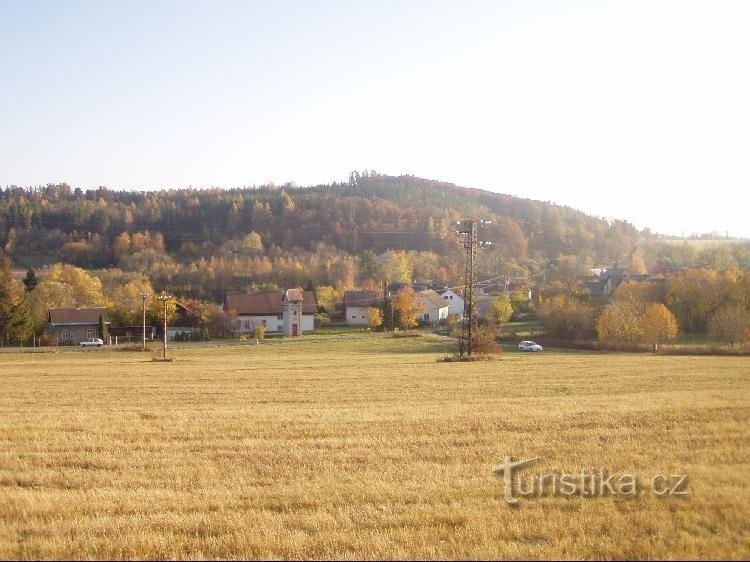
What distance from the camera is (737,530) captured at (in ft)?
18.8

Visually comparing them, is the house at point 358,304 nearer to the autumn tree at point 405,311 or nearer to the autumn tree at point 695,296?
the autumn tree at point 405,311

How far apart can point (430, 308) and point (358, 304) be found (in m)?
10.1

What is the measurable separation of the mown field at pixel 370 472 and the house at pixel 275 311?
5731 cm

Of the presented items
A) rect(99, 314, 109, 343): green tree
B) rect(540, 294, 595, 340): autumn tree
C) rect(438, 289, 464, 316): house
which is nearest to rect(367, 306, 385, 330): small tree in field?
rect(438, 289, 464, 316): house

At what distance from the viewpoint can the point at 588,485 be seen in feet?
27.9

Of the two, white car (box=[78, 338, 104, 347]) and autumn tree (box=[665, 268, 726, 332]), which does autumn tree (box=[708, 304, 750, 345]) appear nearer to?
autumn tree (box=[665, 268, 726, 332])

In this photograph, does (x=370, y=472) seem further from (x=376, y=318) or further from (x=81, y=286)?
(x=81, y=286)

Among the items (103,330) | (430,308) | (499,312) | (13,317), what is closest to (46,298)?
(103,330)

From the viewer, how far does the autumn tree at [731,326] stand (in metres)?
24.2

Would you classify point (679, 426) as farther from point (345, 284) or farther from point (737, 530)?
point (345, 284)

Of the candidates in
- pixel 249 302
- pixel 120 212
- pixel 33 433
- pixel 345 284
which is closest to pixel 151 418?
pixel 33 433

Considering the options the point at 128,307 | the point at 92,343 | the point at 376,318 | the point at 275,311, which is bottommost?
the point at 92,343

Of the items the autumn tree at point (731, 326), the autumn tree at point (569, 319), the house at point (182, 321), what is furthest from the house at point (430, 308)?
the autumn tree at point (731, 326)

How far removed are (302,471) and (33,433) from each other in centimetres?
841
